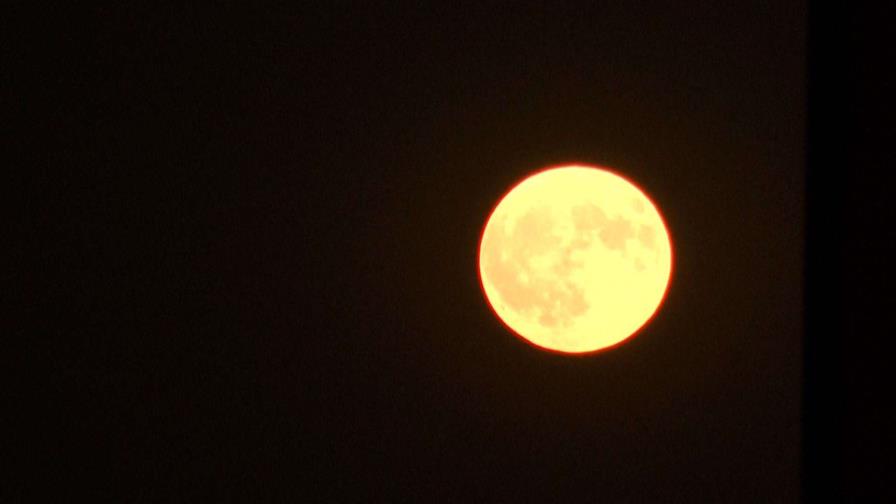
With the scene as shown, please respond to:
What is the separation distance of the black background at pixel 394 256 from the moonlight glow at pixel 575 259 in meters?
0.14

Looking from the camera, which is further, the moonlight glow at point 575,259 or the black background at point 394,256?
the black background at point 394,256

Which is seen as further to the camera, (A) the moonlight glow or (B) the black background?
(B) the black background

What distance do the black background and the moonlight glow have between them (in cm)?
14

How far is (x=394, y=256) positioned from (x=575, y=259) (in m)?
0.47

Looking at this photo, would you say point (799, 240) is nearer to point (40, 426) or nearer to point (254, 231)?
point (254, 231)

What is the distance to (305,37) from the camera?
2.16 meters

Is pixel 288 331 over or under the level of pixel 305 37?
under

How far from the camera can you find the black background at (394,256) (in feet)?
6.85

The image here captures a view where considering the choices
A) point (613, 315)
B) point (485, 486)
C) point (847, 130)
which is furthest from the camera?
point (485, 486)

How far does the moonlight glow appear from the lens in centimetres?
188

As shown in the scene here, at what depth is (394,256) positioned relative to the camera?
2.15 meters

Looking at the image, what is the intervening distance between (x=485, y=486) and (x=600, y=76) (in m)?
0.96

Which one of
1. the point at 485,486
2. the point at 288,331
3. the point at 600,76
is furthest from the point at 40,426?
the point at 600,76

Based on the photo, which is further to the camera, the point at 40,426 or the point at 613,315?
the point at 40,426
